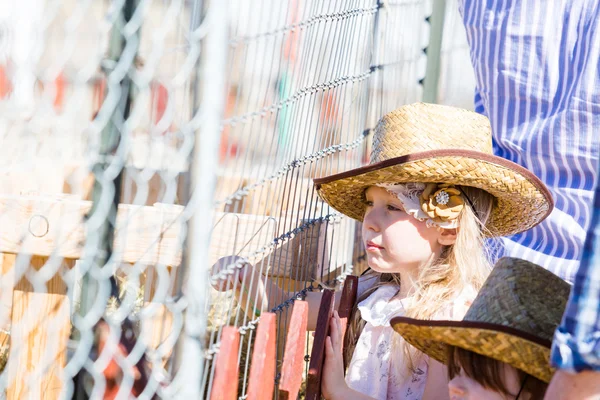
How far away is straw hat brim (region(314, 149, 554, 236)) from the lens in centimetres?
224

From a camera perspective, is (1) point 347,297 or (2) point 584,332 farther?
(1) point 347,297

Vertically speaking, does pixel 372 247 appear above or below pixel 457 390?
above

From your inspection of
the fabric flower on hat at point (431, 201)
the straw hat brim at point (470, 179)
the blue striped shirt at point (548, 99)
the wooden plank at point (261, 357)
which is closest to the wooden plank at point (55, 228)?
the wooden plank at point (261, 357)

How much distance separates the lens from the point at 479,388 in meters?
1.82

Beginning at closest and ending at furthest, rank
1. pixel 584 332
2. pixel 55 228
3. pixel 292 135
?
pixel 584 332, pixel 55 228, pixel 292 135

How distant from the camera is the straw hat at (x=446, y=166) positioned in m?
2.24

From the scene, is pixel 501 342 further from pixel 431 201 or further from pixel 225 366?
pixel 431 201

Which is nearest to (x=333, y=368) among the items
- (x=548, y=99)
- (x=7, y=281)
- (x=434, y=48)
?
(x=7, y=281)

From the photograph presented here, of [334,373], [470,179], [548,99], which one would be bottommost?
[334,373]

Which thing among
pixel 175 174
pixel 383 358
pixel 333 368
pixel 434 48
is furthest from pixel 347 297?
pixel 434 48

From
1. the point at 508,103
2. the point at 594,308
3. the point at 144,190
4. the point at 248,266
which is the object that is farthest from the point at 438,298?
the point at 144,190

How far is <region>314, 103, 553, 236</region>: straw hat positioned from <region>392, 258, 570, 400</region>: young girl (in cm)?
51

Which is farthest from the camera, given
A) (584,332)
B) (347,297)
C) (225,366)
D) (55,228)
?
(347,297)

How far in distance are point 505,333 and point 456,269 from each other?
0.82 meters
